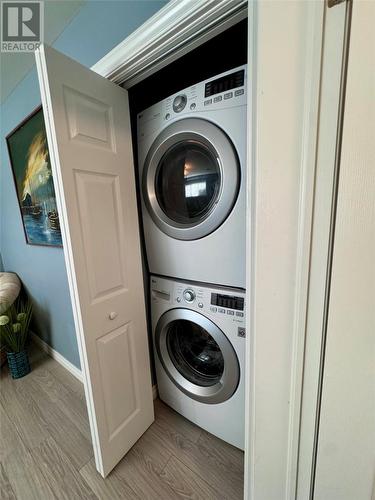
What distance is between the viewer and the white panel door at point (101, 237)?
27.6 inches

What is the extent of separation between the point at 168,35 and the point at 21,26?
3.50 feet

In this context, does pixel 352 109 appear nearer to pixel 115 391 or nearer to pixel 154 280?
pixel 154 280

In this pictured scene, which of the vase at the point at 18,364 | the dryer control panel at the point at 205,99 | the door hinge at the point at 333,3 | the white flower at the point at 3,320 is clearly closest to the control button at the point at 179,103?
the dryer control panel at the point at 205,99

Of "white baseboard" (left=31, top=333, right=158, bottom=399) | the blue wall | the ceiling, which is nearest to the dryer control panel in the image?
the blue wall

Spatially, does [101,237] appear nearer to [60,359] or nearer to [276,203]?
[276,203]

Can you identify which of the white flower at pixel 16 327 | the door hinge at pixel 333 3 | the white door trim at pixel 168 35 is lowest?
the white flower at pixel 16 327

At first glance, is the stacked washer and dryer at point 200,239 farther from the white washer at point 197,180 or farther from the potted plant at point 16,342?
the potted plant at point 16,342

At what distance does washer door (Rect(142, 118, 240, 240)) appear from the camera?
0.76 meters

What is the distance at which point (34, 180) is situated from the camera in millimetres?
1509

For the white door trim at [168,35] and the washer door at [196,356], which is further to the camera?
the washer door at [196,356]

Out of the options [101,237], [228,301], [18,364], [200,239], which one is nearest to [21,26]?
[101,237]

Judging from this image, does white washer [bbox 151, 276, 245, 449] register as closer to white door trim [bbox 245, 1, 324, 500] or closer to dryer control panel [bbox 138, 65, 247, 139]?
white door trim [bbox 245, 1, 324, 500]

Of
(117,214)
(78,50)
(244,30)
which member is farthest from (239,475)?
(78,50)

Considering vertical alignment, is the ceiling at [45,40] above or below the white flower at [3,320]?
above
